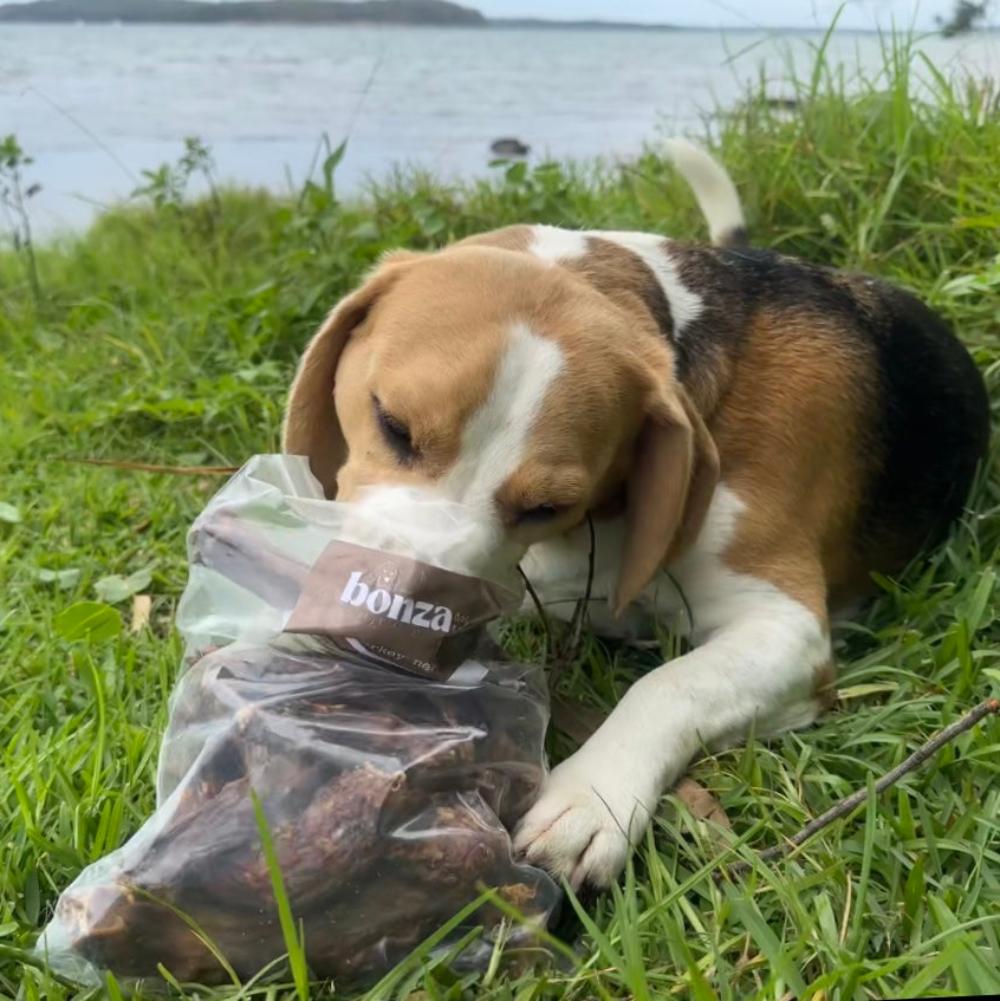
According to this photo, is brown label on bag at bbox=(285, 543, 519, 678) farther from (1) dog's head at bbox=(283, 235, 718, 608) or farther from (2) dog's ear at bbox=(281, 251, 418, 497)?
(2) dog's ear at bbox=(281, 251, 418, 497)

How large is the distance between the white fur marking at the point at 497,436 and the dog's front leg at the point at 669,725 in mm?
491

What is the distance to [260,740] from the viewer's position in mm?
1720

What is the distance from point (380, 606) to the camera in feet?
5.89

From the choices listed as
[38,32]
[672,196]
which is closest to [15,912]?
[672,196]

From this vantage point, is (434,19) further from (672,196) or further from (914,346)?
(914,346)

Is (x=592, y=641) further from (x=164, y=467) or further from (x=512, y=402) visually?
(x=164, y=467)

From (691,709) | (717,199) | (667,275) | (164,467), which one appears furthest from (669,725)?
(717,199)

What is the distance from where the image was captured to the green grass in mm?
1804

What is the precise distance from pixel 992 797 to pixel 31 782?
1.73m

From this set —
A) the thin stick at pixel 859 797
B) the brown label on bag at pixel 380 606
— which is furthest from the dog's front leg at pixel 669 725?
the brown label on bag at pixel 380 606

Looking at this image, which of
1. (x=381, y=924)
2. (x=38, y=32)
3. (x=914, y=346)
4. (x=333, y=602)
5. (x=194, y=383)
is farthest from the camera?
(x=38, y=32)

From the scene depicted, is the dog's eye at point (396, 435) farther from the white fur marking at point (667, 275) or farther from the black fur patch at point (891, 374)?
the black fur patch at point (891, 374)

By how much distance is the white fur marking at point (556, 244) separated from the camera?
260 cm

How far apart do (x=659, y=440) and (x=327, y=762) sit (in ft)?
3.09
